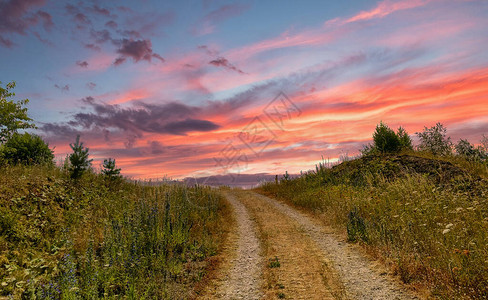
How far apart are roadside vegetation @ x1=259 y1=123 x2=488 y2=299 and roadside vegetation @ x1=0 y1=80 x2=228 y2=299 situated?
5.56 meters

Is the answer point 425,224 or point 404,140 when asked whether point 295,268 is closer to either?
point 425,224

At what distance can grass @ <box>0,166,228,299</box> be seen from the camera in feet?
22.0

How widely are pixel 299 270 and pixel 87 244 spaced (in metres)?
6.86

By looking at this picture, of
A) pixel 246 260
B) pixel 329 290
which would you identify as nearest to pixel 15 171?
pixel 246 260

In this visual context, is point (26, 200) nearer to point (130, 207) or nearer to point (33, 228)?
point (33, 228)

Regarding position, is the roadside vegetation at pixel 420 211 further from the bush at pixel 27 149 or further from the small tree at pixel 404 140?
the bush at pixel 27 149

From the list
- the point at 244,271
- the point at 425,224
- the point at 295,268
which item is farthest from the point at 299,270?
the point at 425,224

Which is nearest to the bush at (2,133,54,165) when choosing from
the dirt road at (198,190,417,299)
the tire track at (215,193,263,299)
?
the tire track at (215,193,263,299)

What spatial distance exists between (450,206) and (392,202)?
2026 mm

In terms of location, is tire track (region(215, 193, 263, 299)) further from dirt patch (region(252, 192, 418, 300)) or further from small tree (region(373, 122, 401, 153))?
small tree (region(373, 122, 401, 153))

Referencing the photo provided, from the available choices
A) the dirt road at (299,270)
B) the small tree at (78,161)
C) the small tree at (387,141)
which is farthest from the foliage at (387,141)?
the small tree at (78,161)

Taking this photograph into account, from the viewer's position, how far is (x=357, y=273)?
282 inches

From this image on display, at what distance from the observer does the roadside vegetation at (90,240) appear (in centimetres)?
675

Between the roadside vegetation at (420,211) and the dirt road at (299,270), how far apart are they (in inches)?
27.2
